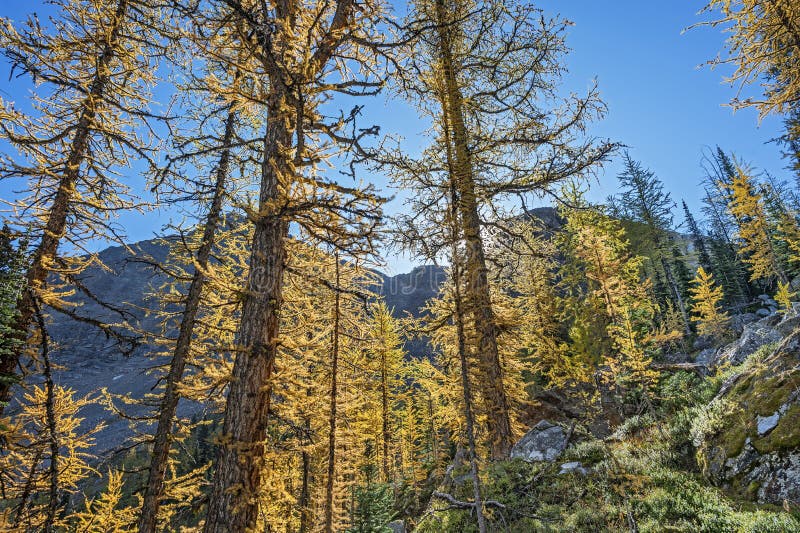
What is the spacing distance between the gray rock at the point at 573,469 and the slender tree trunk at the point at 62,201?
10684mm

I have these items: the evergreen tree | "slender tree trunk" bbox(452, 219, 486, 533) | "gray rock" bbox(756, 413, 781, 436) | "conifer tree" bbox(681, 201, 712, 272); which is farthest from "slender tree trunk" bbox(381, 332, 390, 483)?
"conifer tree" bbox(681, 201, 712, 272)

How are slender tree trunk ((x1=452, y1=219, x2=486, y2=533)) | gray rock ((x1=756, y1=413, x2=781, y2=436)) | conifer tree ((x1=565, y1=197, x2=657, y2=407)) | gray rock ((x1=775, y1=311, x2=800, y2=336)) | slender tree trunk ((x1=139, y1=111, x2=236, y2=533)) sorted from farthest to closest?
conifer tree ((x1=565, y1=197, x2=657, y2=407)) < gray rock ((x1=775, y1=311, x2=800, y2=336)) < slender tree trunk ((x1=139, y1=111, x2=236, y2=533)) < gray rock ((x1=756, y1=413, x2=781, y2=436)) < slender tree trunk ((x1=452, y1=219, x2=486, y2=533))

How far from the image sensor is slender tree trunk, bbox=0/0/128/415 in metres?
6.35

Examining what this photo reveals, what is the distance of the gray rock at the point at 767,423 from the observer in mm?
5957

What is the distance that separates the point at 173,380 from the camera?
8688 mm

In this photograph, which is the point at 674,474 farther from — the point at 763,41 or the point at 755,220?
the point at 755,220

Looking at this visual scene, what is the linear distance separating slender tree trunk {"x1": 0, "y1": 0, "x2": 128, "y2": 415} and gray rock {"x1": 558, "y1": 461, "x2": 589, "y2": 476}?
35.1 ft

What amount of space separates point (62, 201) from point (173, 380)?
465 cm

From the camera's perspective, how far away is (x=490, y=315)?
8977 mm

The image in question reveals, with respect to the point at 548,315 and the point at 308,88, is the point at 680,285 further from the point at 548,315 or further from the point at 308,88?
the point at 308,88

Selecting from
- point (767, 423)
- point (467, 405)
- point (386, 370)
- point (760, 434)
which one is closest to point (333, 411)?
point (467, 405)

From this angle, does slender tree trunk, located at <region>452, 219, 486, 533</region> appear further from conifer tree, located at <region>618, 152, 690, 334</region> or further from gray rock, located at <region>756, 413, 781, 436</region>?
conifer tree, located at <region>618, 152, 690, 334</region>

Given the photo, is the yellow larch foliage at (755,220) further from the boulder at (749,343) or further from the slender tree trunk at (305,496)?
the slender tree trunk at (305,496)

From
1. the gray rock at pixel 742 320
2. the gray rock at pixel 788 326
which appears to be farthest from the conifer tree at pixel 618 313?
the gray rock at pixel 742 320
